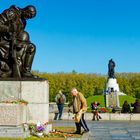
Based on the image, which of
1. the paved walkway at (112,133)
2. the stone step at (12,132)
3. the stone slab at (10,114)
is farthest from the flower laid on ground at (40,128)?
the paved walkway at (112,133)

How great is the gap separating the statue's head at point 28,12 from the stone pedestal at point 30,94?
2642 mm

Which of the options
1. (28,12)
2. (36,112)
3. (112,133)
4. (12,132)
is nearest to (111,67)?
(112,133)

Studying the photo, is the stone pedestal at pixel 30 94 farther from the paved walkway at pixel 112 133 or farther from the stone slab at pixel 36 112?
the paved walkway at pixel 112 133

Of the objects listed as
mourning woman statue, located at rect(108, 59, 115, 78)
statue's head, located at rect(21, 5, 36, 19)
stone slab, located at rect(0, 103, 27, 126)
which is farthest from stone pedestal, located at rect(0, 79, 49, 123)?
mourning woman statue, located at rect(108, 59, 115, 78)

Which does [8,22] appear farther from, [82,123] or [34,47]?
[82,123]

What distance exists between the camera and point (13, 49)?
16.1 m

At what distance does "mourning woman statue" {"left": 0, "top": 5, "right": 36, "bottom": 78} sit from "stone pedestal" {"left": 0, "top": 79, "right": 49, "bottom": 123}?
45cm

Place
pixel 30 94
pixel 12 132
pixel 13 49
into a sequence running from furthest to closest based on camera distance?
1. pixel 13 49
2. pixel 30 94
3. pixel 12 132

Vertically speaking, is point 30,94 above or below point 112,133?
above

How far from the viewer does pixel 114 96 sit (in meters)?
50.5

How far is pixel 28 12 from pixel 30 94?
3.10 metres

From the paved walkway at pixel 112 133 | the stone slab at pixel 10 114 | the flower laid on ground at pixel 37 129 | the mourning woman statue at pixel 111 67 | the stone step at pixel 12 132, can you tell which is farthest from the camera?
→ the mourning woman statue at pixel 111 67

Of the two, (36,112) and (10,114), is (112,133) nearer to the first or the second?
(36,112)

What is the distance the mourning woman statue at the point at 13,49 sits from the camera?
16078 millimetres
